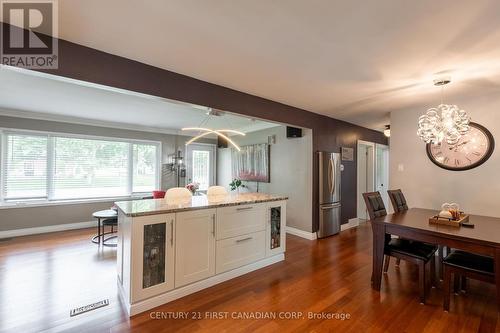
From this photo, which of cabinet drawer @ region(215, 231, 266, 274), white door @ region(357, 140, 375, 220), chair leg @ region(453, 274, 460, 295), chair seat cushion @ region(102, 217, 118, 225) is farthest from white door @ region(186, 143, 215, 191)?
chair leg @ region(453, 274, 460, 295)

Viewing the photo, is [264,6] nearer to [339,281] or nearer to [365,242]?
[339,281]

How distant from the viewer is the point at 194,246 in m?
2.45

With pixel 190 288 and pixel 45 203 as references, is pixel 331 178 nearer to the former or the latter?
pixel 190 288

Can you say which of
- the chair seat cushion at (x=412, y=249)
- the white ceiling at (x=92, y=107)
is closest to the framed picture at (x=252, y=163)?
the white ceiling at (x=92, y=107)

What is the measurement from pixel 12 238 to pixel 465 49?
7155 millimetres

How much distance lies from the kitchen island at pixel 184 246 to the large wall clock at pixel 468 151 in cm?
284

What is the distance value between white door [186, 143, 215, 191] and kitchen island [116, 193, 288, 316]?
3.73 metres

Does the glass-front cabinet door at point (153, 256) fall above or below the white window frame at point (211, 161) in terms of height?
below

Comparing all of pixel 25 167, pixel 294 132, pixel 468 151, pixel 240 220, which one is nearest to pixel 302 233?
pixel 294 132

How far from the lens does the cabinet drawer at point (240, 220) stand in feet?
8.80

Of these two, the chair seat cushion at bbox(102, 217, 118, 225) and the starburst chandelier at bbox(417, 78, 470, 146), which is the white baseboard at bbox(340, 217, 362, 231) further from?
the chair seat cushion at bbox(102, 217, 118, 225)

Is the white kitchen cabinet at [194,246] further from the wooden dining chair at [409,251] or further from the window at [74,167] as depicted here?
the window at [74,167]

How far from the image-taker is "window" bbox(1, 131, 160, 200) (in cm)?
443

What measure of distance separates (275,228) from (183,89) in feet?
7.39
